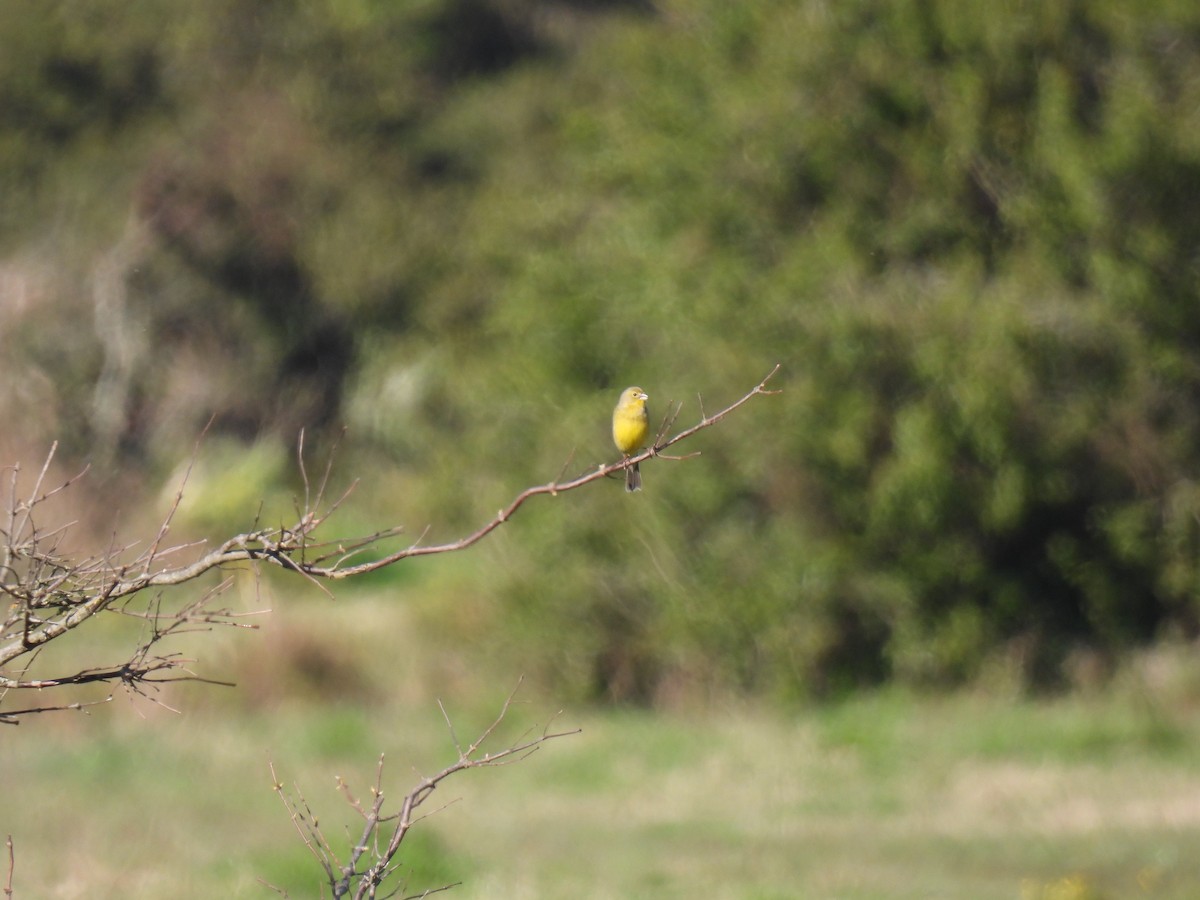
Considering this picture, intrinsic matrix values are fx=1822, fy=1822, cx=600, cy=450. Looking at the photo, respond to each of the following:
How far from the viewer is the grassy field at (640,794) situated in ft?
28.9

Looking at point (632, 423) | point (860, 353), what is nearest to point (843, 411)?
point (860, 353)

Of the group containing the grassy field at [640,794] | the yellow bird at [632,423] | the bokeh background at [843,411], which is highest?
the bokeh background at [843,411]

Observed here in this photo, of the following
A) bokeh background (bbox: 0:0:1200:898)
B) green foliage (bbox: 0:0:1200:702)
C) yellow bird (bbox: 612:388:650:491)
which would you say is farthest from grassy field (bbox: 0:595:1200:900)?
yellow bird (bbox: 612:388:650:491)

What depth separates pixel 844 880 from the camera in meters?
8.76

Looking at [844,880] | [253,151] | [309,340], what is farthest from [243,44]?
[844,880]

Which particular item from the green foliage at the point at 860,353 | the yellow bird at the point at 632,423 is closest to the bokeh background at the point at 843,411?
the green foliage at the point at 860,353

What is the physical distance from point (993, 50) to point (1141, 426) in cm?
302

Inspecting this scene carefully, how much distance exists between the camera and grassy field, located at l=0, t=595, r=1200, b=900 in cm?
880

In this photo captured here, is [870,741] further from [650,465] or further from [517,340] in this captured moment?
[517,340]

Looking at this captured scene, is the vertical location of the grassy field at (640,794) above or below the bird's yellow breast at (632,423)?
below

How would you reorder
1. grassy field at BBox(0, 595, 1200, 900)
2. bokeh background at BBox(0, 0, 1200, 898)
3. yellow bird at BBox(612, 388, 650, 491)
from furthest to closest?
bokeh background at BBox(0, 0, 1200, 898)
grassy field at BBox(0, 595, 1200, 900)
yellow bird at BBox(612, 388, 650, 491)

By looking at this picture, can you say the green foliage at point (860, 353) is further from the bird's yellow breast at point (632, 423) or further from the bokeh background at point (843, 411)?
the bird's yellow breast at point (632, 423)

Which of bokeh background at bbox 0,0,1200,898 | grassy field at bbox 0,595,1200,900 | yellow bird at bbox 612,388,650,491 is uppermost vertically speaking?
bokeh background at bbox 0,0,1200,898

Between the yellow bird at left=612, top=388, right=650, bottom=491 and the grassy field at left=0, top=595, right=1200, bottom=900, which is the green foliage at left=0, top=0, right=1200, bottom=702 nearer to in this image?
the grassy field at left=0, top=595, right=1200, bottom=900
